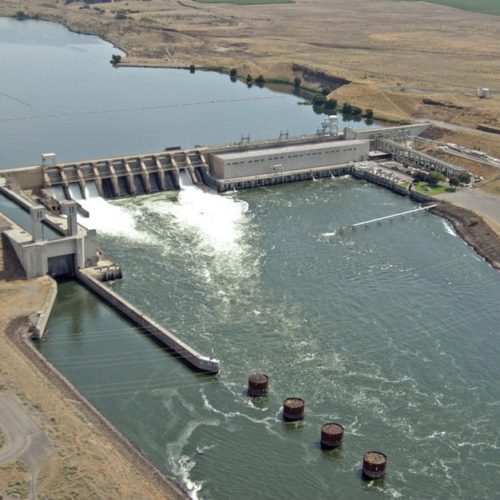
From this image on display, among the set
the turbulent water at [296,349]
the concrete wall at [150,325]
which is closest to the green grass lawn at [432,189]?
the turbulent water at [296,349]

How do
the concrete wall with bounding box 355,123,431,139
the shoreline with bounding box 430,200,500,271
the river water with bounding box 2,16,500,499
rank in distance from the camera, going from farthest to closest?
the concrete wall with bounding box 355,123,431,139
the shoreline with bounding box 430,200,500,271
the river water with bounding box 2,16,500,499

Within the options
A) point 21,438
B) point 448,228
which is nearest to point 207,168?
point 448,228

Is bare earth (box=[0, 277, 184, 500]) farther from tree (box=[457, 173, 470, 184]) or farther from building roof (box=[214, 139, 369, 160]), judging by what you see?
tree (box=[457, 173, 470, 184])

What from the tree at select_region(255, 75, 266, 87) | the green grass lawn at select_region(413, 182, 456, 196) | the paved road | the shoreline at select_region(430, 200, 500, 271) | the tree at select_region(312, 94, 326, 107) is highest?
the paved road

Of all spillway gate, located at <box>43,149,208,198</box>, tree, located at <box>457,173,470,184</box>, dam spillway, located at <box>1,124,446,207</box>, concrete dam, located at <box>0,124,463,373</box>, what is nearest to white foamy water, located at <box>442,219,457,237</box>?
concrete dam, located at <box>0,124,463,373</box>

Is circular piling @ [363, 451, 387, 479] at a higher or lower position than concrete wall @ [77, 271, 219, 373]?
higher

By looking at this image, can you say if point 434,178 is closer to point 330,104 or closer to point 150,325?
point 330,104

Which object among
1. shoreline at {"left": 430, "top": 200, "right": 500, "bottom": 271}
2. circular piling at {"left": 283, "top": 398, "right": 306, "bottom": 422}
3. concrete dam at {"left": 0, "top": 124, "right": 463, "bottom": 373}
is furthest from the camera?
shoreline at {"left": 430, "top": 200, "right": 500, "bottom": 271}
